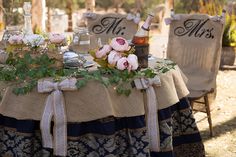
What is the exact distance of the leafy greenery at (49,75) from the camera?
2.22 m

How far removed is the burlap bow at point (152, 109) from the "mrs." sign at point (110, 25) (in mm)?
1619

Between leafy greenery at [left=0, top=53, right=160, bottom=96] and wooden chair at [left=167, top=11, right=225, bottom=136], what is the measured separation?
56.1 inches

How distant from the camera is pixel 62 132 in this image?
2.22m

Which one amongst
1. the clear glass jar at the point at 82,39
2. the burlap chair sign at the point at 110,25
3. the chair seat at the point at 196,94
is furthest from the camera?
the burlap chair sign at the point at 110,25

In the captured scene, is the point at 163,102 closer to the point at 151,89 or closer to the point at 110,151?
the point at 151,89

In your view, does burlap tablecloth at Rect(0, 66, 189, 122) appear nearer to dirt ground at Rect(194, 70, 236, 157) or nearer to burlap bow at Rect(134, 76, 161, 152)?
burlap bow at Rect(134, 76, 161, 152)

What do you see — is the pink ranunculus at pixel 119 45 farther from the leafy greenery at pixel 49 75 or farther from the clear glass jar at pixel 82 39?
the clear glass jar at pixel 82 39

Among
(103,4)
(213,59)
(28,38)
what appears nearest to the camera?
(28,38)

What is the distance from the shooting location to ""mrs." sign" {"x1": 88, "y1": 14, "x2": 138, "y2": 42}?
3961mm

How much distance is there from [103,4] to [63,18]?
5.63 metres

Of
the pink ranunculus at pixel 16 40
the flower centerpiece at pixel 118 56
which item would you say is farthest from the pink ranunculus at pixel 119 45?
the pink ranunculus at pixel 16 40

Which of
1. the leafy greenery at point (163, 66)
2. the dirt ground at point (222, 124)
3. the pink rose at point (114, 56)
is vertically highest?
the pink rose at point (114, 56)

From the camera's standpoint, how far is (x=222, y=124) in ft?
14.1

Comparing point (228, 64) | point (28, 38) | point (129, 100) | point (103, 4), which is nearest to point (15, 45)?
point (28, 38)
